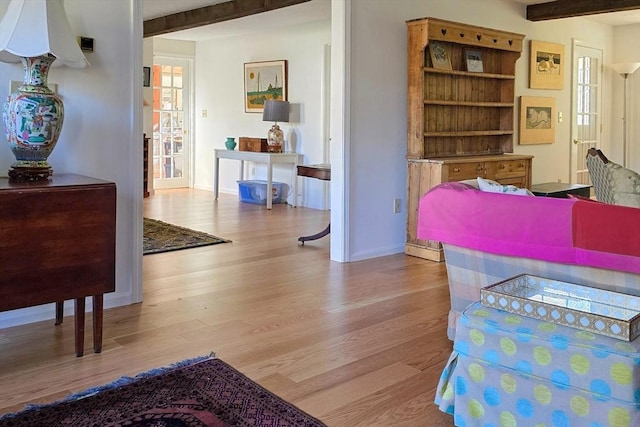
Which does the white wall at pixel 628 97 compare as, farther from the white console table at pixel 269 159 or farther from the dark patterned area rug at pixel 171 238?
the dark patterned area rug at pixel 171 238

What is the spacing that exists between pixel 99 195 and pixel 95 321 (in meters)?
0.57

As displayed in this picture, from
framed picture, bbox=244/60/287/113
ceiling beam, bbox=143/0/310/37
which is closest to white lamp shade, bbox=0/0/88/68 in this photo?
ceiling beam, bbox=143/0/310/37

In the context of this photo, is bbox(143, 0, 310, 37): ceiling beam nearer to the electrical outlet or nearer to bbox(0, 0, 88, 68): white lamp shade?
the electrical outlet

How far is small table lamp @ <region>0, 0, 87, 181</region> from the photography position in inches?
103

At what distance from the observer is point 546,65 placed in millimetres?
6633

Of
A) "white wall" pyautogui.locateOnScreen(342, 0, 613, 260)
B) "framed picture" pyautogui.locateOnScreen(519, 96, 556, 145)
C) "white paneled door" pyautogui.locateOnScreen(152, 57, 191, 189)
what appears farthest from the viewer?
"white paneled door" pyautogui.locateOnScreen(152, 57, 191, 189)

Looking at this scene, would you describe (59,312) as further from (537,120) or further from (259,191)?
(537,120)

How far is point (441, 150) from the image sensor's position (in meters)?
5.36

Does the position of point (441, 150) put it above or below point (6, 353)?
above

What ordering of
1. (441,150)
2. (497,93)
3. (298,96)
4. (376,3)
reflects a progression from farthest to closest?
(298,96), (497,93), (441,150), (376,3)

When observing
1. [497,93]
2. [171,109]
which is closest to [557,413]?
[497,93]

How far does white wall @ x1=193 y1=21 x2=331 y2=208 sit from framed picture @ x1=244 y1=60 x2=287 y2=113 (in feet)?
0.28

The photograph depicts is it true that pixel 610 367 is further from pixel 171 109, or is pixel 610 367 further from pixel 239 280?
pixel 171 109

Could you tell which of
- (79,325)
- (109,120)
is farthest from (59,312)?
(109,120)
